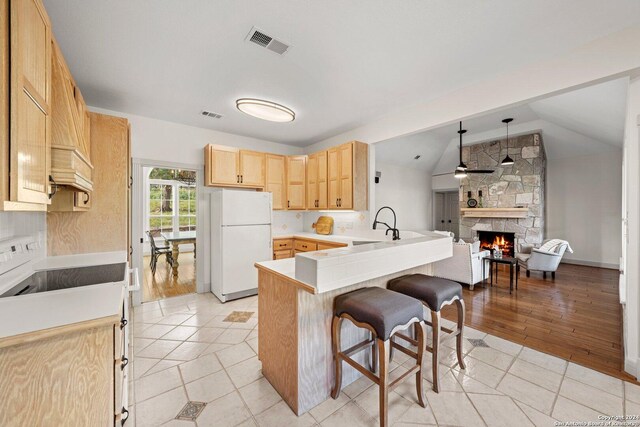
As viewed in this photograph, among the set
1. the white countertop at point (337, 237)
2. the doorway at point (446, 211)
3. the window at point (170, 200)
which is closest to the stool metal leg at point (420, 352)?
the white countertop at point (337, 237)

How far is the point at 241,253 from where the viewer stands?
3.76m

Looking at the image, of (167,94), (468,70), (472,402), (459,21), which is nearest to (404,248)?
(472,402)

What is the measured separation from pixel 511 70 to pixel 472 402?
286cm

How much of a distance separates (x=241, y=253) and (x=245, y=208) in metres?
0.67

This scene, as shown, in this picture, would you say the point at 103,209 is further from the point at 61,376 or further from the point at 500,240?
the point at 500,240

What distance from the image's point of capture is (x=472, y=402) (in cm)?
173

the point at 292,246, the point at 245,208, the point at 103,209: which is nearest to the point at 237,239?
the point at 245,208

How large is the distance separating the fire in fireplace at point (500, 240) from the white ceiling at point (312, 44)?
4876mm

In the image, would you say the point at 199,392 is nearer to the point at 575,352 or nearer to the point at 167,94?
the point at 167,94

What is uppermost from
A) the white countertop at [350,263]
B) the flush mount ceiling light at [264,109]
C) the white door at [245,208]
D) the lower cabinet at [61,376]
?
the flush mount ceiling light at [264,109]

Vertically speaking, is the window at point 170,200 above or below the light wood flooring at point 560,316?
above

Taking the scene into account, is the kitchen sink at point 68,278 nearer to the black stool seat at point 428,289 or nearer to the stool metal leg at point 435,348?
the black stool seat at point 428,289

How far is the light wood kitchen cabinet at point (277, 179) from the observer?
448 cm

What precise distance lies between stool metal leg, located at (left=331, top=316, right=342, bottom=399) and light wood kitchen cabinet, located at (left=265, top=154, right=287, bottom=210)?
3.09 metres
